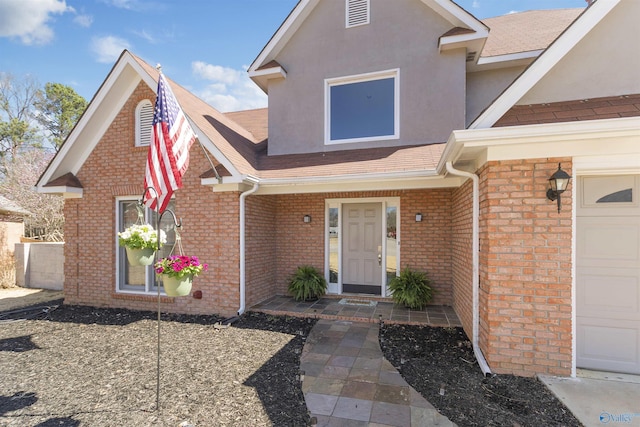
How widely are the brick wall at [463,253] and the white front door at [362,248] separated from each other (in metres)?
1.70

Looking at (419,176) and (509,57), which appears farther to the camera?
(509,57)

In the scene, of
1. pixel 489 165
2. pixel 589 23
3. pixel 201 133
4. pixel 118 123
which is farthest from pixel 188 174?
pixel 589 23

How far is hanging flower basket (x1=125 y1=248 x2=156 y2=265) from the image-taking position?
3.42 metres

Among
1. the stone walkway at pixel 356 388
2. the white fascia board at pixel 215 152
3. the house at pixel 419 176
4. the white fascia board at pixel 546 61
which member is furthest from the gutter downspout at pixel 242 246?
the white fascia board at pixel 546 61

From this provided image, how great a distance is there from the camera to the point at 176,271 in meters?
3.28

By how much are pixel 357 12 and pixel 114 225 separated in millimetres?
7643

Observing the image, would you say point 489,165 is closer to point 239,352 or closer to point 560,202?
point 560,202

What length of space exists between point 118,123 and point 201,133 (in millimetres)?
2534

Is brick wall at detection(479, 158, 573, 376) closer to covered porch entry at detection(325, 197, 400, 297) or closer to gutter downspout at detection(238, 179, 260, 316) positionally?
covered porch entry at detection(325, 197, 400, 297)

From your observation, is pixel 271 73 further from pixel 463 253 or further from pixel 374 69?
pixel 463 253

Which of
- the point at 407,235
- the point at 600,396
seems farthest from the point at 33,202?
the point at 600,396

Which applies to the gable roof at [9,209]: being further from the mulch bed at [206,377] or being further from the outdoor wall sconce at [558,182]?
the outdoor wall sconce at [558,182]

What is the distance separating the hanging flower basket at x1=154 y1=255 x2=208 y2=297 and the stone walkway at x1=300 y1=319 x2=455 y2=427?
1.87m

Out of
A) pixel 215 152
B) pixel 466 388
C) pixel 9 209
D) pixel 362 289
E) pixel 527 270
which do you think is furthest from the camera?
pixel 9 209
